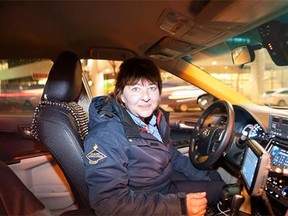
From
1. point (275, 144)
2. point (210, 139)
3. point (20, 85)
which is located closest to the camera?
point (275, 144)

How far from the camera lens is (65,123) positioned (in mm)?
1469

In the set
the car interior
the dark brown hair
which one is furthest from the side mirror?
the dark brown hair

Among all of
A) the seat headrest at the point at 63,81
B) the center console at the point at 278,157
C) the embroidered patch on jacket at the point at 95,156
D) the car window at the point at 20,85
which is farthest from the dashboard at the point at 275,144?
the car window at the point at 20,85

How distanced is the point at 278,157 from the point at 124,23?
1.18m

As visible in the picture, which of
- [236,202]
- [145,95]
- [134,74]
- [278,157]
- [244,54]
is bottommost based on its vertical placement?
[236,202]

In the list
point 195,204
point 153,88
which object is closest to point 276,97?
point 153,88

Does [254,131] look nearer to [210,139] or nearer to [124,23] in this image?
[210,139]

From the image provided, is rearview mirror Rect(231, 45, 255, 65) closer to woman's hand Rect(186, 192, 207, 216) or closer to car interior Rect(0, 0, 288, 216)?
car interior Rect(0, 0, 288, 216)

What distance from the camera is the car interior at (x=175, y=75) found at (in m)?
1.51

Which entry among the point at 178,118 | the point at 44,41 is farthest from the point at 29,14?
the point at 178,118

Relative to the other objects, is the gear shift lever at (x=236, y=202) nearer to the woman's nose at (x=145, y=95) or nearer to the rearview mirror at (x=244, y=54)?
the woman's nose at (x=145, y=95)

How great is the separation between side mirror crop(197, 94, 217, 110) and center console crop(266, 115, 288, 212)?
859 millimetres

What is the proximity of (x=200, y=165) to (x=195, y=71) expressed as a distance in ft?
3.02

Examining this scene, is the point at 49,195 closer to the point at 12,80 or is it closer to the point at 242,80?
the point at 12,80
